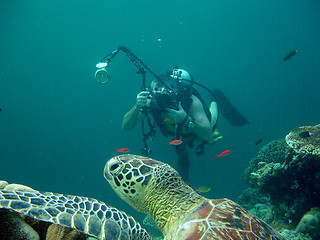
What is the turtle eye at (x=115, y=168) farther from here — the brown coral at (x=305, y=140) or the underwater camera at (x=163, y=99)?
the brown coral at (x=305, y=140)

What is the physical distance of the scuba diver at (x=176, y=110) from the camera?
4105 millimetres

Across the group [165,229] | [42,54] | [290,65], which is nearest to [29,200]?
[165,229]

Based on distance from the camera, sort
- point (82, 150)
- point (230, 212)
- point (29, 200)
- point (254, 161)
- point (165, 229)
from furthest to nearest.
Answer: point (82, 150), point (254, 161), point (165, 229), point (230, 212), point (29, 200)

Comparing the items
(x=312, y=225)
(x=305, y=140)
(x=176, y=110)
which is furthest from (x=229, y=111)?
(x=312, y=225)

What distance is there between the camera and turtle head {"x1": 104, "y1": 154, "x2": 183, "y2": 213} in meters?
1.80

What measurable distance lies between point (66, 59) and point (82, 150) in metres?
25.6

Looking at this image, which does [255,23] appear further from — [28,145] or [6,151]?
[6,151]

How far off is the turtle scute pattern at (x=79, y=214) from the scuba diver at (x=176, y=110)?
2.65 meters

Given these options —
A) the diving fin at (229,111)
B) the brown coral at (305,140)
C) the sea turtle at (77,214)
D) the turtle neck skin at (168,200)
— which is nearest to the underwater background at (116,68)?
the diving fin at (229,111)

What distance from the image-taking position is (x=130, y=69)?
47750 mm

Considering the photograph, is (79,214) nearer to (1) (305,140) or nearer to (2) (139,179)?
(2) (139,179)

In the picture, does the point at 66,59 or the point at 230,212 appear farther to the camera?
the point at 66,59

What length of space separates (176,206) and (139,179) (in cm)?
43

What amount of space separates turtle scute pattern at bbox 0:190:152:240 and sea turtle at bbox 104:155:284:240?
0.29m
